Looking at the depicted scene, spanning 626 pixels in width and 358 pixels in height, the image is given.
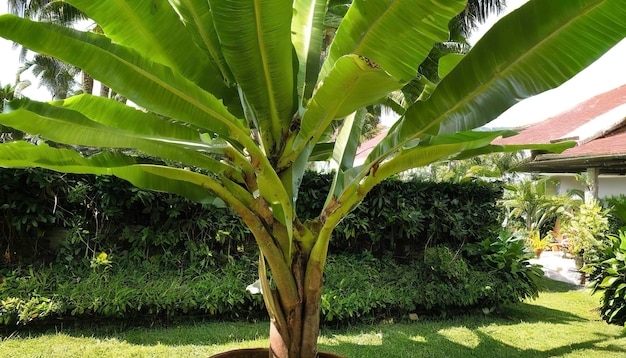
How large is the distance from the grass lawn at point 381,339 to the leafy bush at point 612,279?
0.67ft

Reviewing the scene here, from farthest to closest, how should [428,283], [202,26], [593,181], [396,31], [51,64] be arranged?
[51,64] < [593,181] < [428,283] < [202,26] < [396,31]

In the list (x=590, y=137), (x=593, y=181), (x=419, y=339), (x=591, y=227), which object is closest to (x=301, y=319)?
(x=419, y=339)

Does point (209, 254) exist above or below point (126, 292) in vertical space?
above

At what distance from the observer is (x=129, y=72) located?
117cm

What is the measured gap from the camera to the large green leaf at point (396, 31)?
1.16m

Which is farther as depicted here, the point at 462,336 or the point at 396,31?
the point at 462,336

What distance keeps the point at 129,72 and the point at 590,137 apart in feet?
28.6

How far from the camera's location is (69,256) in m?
4.59

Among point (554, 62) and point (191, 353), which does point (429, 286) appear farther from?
point (554, 62)

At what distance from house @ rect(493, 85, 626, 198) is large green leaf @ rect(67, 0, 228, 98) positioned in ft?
11.5

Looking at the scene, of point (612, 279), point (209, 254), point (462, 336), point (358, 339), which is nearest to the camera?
point (358, 339)

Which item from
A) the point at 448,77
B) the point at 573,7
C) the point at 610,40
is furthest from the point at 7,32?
the point at 610,40

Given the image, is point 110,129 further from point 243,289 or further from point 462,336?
point 462,336

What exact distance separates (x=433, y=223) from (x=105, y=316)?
177 inches
